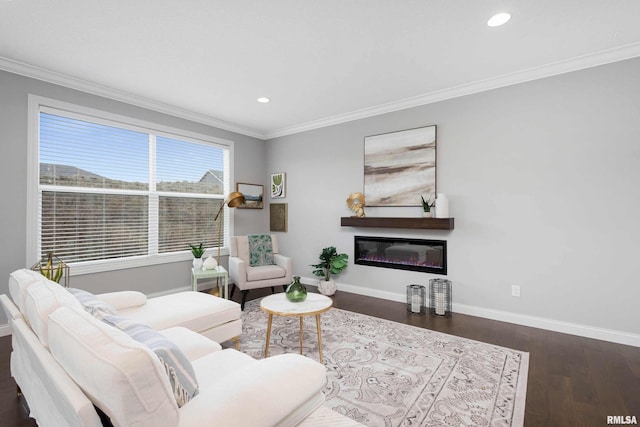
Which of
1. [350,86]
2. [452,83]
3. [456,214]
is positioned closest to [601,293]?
[456,214]

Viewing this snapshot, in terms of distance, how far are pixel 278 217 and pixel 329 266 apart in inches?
59.3

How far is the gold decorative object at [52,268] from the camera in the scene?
9.12 feet

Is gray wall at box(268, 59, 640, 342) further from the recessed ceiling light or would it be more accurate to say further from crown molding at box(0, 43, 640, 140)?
the recessed ceiling light

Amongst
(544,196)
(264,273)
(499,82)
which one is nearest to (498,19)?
(499,82)


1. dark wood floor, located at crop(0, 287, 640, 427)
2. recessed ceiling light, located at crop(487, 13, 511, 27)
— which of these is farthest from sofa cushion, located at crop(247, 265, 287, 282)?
recessed ceiling light, located at crop(487, 13, 511, 27)

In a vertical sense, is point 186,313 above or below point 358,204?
below

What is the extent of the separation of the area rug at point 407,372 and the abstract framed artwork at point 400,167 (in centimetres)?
163

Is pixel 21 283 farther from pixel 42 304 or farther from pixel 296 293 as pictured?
pixel 296 293

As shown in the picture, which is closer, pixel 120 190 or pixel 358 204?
pixel 120 190

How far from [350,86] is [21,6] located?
9.21 feet

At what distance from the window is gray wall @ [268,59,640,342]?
279cm

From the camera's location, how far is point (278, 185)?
5.32 meters

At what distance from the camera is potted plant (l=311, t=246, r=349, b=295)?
4.25 meters

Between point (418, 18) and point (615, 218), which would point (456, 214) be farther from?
point (418, 18)
